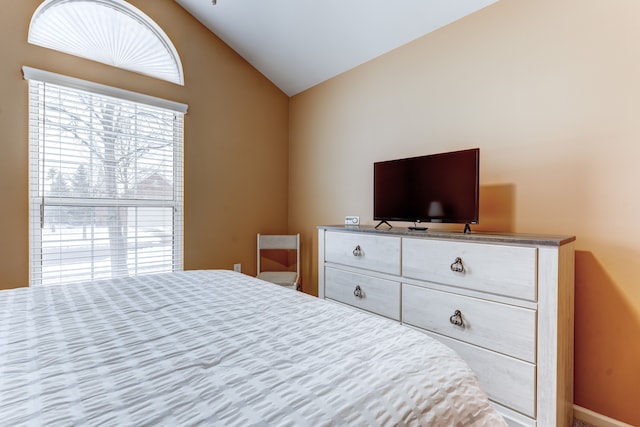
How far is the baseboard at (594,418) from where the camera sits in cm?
160

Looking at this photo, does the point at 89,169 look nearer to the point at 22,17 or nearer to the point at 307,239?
the point at 22,17

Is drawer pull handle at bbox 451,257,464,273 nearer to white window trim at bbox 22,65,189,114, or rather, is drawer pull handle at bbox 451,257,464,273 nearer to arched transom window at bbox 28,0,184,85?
white window trim at bbox 22,65,189,114

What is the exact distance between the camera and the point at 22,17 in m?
2.18

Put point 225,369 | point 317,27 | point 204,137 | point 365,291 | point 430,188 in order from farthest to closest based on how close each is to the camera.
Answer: point 204,137
point 317,27
point 365,291
point 430,188
point 225,369

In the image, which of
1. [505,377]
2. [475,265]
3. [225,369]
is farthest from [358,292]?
[225,369]

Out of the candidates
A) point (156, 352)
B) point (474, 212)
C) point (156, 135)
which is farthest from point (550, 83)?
point (156, 135)

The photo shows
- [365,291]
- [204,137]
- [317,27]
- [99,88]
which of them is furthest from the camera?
[204,137]

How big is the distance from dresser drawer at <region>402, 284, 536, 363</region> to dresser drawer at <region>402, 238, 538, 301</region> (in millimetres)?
80

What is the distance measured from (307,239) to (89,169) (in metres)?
2.10

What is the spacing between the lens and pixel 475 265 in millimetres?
1621

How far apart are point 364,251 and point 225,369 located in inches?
60.7

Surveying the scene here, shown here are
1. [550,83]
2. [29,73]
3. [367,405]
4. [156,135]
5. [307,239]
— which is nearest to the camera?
[367,405]

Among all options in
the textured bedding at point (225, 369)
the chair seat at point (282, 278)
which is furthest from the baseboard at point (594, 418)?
the chair seat at point (282, 278)

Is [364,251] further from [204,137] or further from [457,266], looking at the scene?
[204,137]
